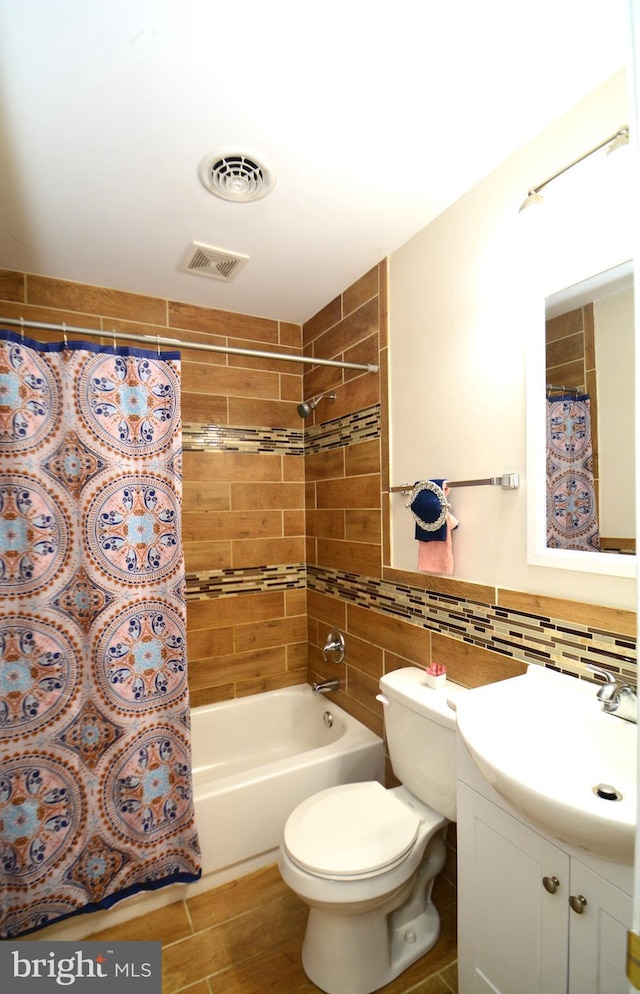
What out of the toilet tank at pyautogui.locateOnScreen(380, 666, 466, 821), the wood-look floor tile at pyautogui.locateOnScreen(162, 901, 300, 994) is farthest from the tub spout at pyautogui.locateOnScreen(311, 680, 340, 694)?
the wood-look floor tile at pyautogui.locateOnScreen(162, 901, 300, 994)

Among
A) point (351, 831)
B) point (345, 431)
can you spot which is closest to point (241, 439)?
point (345, 431)

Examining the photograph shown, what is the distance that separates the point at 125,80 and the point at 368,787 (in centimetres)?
220

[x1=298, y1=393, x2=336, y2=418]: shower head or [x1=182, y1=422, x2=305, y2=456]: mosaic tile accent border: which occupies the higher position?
[x1=298, y1=393, x2=336, y2=418]: shower head

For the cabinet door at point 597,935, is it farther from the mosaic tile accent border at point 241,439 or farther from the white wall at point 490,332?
the mosaic tile accent border at point 241,439

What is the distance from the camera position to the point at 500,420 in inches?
54.6

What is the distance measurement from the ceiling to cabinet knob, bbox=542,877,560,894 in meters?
1.82

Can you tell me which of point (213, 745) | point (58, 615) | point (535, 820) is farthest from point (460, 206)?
point (213, 745)

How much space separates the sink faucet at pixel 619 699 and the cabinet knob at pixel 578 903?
13.8 inches

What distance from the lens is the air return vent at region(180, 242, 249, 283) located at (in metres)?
1.80

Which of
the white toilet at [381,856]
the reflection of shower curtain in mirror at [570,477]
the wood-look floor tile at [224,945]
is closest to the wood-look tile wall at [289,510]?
the white toilet at [381,856]

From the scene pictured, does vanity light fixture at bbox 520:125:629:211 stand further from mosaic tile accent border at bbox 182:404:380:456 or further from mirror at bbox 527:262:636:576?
mosaic tile accent border at bbox 182:404:380:456

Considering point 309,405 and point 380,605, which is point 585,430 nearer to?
point 380,605

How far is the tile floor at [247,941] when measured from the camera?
4.38ft

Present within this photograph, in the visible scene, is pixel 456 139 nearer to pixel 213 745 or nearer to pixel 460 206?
pixel 460 206
